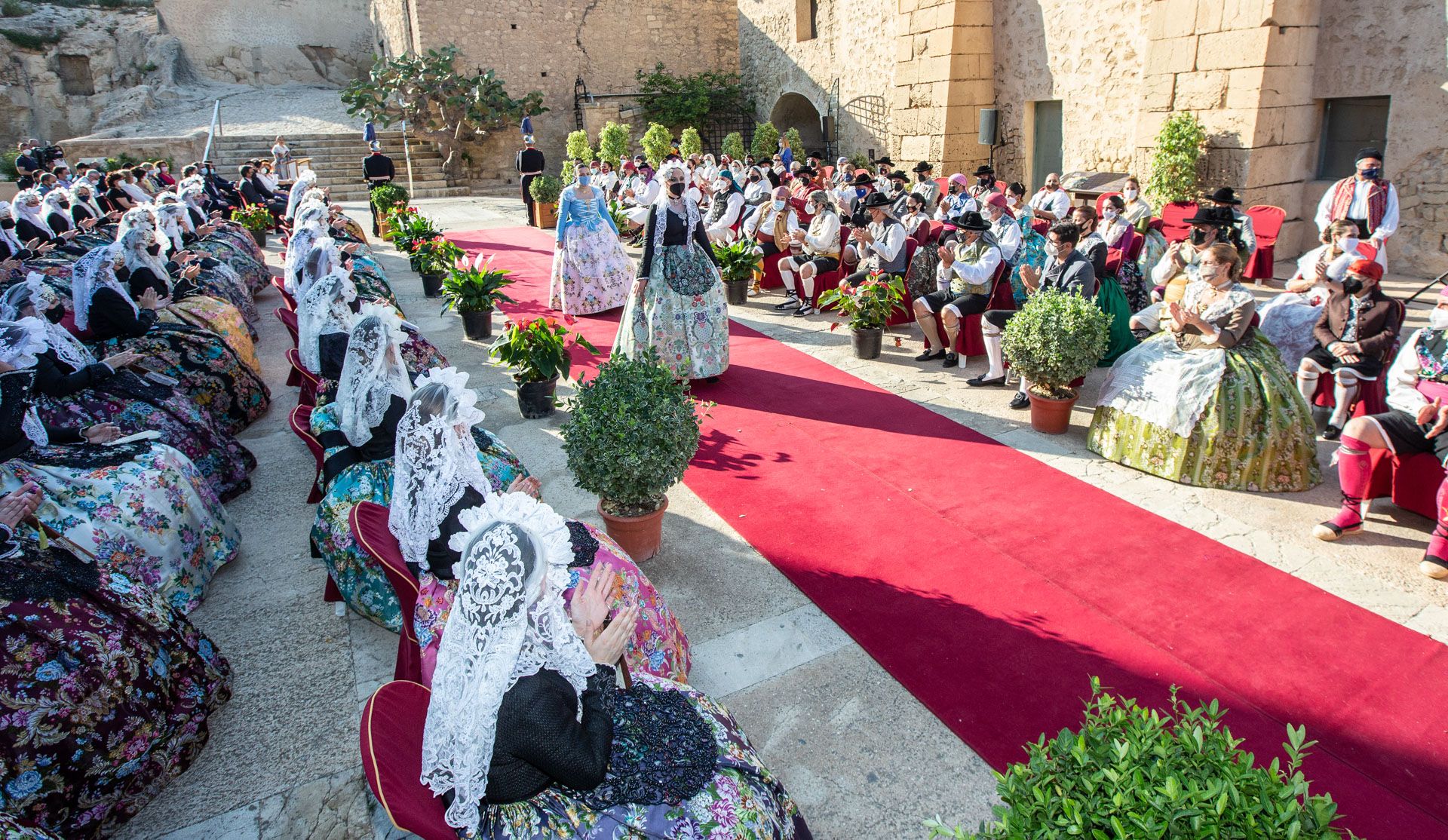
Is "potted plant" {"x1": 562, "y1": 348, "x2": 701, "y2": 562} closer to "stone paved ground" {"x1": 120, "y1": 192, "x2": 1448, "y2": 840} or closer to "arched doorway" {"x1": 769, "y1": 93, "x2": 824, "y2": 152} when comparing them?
"stone paved ground" {"x1": 120, "y1": 192, "x2": 1448, "y2": 840}

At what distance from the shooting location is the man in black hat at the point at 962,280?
6.98 meters

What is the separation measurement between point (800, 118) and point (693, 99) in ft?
10.2

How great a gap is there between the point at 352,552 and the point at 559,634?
2.38 meters

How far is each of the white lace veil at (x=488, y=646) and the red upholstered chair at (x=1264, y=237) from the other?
33.1 ft

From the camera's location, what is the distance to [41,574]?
3.05 metres

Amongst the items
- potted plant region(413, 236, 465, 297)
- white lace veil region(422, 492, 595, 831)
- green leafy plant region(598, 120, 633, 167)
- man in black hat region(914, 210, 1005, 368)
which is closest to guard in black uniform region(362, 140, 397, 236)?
potted plant region(413, 236, 465, 297)

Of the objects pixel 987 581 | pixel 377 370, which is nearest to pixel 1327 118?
pixel 987 581

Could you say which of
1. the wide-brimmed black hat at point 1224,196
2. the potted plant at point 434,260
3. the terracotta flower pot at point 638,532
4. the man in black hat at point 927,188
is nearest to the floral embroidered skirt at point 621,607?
the terracotta flower pot at point 638,532

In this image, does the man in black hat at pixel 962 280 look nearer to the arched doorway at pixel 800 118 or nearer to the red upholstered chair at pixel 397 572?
the red upholstered chair at pixel 397 572

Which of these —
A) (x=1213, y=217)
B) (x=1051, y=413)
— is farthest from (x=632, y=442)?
(x=1213, y=217)

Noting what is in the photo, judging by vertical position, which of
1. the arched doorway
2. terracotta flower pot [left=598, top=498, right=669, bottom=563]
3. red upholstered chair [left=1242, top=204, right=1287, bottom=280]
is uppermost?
the arched doorway

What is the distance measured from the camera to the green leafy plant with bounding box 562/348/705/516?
420 cm

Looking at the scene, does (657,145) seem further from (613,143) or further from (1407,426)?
(1407,426)

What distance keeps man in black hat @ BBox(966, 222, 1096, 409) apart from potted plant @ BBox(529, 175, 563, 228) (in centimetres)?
1053
